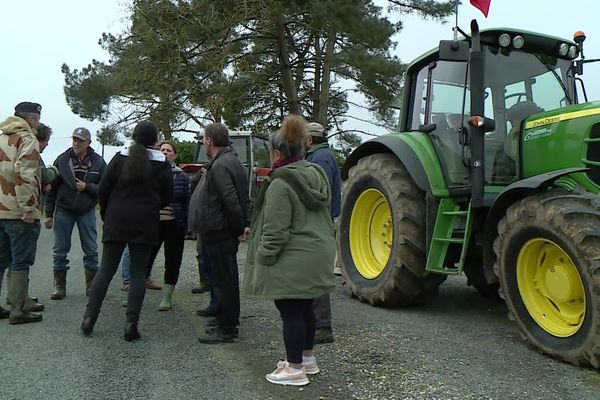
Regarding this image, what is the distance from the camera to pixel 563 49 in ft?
17.7

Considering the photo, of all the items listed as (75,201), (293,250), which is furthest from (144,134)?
(293,250)

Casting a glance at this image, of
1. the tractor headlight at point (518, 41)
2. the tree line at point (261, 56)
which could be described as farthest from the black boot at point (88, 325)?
the tree line at point (261, 56)

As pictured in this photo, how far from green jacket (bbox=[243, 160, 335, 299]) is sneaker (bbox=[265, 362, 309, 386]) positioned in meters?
0.48

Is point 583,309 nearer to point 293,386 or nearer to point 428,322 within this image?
point 428,322

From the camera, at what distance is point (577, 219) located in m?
3.90

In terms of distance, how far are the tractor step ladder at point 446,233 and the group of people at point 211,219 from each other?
0.99m

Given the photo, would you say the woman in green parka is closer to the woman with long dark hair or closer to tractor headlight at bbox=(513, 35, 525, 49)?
the woman with long dark hair

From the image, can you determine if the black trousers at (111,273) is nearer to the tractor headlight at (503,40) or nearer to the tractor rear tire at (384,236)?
the tractor rear tire at (384,236)

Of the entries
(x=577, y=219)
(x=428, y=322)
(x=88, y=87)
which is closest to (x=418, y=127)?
(x=428, y=322)

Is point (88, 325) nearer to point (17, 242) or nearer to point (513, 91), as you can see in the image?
point (17, 242)

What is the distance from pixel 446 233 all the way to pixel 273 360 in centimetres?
205

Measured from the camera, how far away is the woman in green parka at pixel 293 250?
3631mm

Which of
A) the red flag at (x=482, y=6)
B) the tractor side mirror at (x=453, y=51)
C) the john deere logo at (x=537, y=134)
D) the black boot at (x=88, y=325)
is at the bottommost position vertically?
the black boot at (x=88, y=325)

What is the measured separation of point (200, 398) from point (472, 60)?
136 inches
